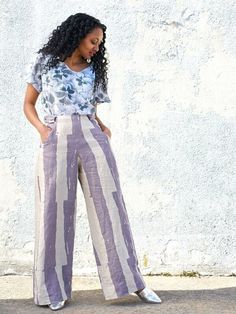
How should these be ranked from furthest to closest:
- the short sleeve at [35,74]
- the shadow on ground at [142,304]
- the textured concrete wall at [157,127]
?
1. the textured concrete wall at [157,127]
2. the short sleeve at [35,74]
3. the shadow on ground at [142,304]

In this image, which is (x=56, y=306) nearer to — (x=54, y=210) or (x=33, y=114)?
(x=54, y=210)

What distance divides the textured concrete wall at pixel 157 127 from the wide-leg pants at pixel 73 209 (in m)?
0.89

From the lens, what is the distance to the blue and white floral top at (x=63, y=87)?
4.27 m

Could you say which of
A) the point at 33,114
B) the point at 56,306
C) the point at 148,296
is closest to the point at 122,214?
the point at 148,296

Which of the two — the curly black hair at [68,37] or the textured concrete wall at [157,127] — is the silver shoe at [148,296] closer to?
the textured concrete wall at [157,127]

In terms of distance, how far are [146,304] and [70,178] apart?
2.61ft

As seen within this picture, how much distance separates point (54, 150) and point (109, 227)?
502 mm

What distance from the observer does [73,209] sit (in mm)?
4328

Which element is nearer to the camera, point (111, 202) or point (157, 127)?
point (111, 202)

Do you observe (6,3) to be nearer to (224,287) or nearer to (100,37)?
(100,37)

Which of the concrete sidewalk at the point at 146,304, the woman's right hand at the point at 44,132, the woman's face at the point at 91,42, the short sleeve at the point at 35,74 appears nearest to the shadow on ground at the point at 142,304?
the concrete sidewalk at the point at 146,304

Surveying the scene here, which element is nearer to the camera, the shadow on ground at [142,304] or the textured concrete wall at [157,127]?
the shadow on ground at [142,304]

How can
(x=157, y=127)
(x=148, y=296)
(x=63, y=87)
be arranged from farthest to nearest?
(x=157, y=127) < (x=148, y=296) < (x=63, y=87)

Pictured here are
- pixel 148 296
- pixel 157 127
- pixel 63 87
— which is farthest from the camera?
pixel 157 127
